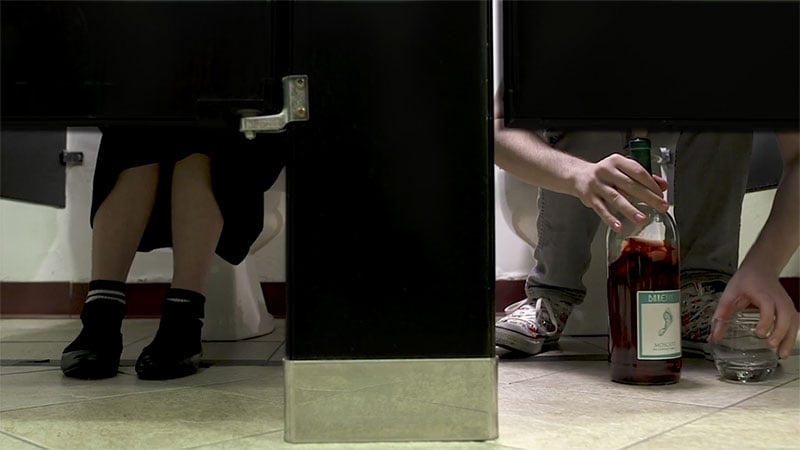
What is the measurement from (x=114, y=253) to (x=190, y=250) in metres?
0.10

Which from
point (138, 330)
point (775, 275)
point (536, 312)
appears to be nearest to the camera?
point (775, 275)

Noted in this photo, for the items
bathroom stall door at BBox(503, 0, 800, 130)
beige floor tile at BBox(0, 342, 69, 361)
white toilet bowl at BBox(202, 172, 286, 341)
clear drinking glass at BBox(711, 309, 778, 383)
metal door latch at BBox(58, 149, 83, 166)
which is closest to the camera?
bathroom stall door at BBox(503, 0, 800, 130)

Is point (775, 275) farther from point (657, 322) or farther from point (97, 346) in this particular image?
point (97, 346)

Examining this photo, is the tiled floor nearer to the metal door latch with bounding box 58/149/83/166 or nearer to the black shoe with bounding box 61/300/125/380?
the black shoe with bounding box 61/300/125/380

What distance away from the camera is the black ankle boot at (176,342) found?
879mm

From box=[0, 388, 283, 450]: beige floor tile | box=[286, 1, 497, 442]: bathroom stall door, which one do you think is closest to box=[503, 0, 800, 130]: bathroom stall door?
box=[286, 1, 497, 442]: bathroom stall door

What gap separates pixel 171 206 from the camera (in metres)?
1.00

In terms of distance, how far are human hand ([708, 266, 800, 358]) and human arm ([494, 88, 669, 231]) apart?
12cm

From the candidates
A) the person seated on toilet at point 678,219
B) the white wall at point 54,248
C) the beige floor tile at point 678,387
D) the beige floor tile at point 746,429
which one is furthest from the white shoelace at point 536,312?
the white wall at point 54,248

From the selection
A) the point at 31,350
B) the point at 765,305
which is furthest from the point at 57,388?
the point at 765,305

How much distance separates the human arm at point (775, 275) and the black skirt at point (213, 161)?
0.59 metres

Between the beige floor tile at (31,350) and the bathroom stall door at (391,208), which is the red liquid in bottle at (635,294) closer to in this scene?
the bathroom stall door at (391,208)

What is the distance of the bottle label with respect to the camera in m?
0.78

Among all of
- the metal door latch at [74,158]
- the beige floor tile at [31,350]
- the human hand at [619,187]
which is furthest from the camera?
the metal door latch at [74,158]
